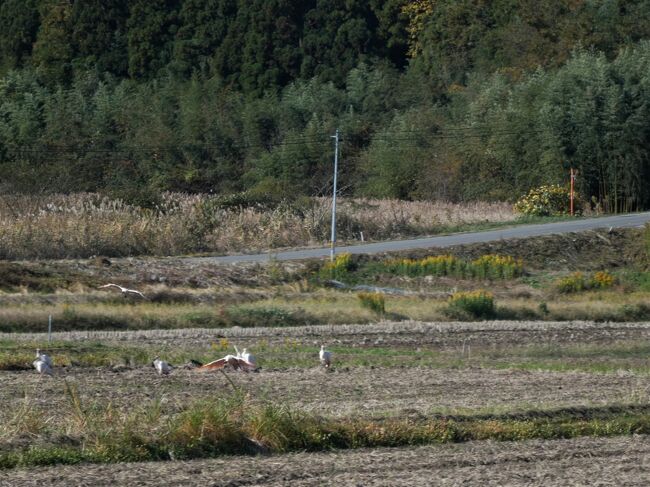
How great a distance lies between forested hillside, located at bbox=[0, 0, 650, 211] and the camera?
57469mm

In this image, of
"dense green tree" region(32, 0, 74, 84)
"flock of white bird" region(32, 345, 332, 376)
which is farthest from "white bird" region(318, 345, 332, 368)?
"dense green tree" region(32, 0, 74, 84)

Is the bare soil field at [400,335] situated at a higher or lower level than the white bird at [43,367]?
lower

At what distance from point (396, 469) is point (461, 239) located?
1270 inches

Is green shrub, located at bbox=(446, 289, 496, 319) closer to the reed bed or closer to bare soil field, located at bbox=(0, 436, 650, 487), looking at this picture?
the reed bed

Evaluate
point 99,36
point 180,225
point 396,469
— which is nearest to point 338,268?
point 180,225

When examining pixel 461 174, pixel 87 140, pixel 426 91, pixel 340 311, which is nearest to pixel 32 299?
pixel 340 311

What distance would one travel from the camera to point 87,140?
71.4 m

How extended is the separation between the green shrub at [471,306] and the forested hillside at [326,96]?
22.2 metres

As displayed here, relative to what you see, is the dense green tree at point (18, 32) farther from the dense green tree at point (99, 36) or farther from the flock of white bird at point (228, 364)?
Answer: the flock of white bird at point (228, 364)

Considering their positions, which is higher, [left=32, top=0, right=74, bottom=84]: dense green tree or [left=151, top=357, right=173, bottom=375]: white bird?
→ [left=32, top=0, right=74, bottom=84]: dense green tree

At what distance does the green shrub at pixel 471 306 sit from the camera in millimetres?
29375

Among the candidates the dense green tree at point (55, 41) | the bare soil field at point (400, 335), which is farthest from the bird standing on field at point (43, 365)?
the dense green tree at point (55, 41)

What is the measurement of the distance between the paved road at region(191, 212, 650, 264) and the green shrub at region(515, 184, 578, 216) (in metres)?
3.17

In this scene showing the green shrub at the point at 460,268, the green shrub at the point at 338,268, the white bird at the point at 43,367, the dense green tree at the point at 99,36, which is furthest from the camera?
Answer: the dense green tree at the point at 99,36
